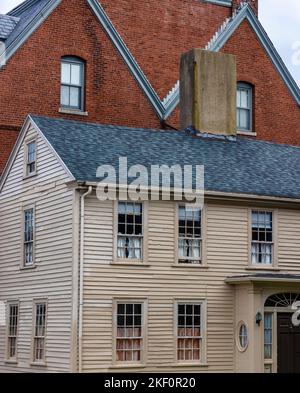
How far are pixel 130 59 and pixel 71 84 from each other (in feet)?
9.66

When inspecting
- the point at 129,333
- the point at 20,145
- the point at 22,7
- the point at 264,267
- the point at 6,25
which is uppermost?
the point at 22,7

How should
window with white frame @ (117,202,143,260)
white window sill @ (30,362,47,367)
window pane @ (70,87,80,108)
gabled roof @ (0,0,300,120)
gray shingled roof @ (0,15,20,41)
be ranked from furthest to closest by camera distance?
gray shingled roof @ (0,15,20,41) → window pane @ (70,87,80,108) → gabled roof @ (0,0,300,120) → white window sill @ (30,362,47,367) → window with white frame @ (117,202,143,260)

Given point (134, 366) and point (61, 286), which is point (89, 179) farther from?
point (134, 366)

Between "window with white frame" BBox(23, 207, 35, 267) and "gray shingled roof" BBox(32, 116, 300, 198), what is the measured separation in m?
2.69

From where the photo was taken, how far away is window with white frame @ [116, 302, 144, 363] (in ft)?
78.5

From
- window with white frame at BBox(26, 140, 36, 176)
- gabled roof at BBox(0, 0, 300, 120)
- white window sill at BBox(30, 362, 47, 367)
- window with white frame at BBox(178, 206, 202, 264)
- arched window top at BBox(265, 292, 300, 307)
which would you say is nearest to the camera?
white window sill at BBox(30, 362, 47, 367)

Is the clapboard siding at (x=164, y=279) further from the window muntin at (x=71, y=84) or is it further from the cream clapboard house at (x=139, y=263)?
the window muntin at (x=71, y=84)

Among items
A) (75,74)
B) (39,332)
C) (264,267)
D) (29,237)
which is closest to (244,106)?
(75,74)

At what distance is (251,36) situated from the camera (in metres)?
39.5

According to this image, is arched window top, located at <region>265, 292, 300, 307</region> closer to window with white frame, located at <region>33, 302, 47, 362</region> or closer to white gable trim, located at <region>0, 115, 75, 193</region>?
window with white frame, located at <region>33, 302, 47, 362</region>

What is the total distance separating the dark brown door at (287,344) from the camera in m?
25.6

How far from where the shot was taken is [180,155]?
91.8ft

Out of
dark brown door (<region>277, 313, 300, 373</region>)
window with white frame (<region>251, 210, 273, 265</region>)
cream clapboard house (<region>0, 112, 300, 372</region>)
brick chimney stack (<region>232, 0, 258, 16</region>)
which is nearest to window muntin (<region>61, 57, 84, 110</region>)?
cream clapboard house (<region>0, 112, 300, 372</region>)

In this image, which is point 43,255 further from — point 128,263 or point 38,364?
point 38,364
